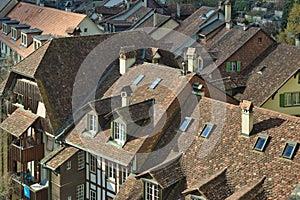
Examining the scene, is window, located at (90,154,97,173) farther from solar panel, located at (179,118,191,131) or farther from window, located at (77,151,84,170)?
solar panel, located at (179,118,191,131)

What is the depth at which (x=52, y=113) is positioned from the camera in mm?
38375

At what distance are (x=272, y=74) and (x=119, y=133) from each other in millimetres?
22803

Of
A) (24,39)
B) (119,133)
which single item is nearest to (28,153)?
(119,133)

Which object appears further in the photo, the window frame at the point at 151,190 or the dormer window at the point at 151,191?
the dormer window at the point at 151,191

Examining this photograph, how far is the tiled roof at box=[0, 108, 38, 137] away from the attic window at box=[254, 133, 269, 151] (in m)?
16.8

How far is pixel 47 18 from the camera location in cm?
6594

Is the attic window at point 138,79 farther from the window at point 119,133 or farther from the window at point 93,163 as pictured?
the window at point 93,163

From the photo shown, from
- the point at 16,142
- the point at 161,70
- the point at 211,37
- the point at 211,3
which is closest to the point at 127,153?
the point at 161,70

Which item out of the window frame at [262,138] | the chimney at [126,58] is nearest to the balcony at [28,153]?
the chimney at [126,58]

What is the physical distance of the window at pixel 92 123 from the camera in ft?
117

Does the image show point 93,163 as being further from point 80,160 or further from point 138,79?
point 138,79

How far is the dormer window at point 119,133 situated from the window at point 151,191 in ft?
12.0

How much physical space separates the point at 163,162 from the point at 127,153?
2470mm

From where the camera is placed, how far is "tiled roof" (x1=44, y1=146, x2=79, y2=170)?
35.4m
